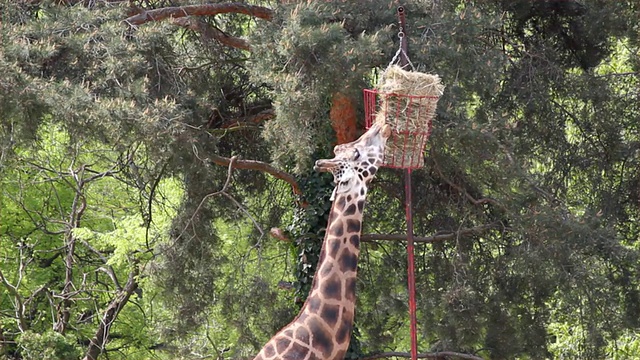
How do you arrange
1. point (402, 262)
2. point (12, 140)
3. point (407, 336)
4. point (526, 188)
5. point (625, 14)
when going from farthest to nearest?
1. point (407, 336)
2. point (402, 262)
3. point (625, 14)
4. point (526, 188)
5. point (12, 140)

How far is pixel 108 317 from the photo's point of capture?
58.6 ft

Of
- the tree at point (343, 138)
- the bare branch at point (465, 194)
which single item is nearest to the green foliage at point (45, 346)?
the tree at point (343, 138)

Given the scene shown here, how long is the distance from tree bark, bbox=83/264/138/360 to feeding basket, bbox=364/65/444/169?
8471 millimetres

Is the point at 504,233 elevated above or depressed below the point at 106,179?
below

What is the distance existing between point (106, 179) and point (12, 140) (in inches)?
348

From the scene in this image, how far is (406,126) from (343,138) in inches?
149

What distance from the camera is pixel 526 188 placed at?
12.4 meters

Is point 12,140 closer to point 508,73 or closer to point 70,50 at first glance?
point 70,50

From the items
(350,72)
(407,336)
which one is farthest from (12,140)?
(407,336)

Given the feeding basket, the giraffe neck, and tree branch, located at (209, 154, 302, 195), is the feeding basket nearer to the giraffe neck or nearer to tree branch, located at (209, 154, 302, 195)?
the giraffe neck

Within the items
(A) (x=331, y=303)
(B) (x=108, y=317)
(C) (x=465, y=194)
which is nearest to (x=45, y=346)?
(B) (x=108, y=317)

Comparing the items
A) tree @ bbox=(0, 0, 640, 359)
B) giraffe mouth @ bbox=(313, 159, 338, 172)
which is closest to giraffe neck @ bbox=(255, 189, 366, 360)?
giraffe mouth @ bbox=(313, 159, 338, 172)

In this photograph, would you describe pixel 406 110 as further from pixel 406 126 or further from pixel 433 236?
pixel 433 236

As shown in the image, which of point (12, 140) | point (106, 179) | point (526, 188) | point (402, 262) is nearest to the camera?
point (12, 140)
